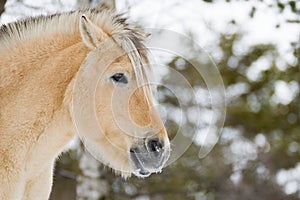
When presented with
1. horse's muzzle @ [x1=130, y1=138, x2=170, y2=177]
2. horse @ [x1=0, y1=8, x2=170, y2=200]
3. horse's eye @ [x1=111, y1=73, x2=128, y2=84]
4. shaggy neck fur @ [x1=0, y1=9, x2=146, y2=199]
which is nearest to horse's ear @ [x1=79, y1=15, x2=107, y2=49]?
horse @ [x1=0, y1=8, x2=170, y2=200]

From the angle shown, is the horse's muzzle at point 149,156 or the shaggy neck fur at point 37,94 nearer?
the horse's muzzle at point 149,156

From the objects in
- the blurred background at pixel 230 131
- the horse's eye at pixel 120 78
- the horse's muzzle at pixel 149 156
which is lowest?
the blurred background at pixel 230 131

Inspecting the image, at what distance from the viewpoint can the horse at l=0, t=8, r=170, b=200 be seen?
4566 mm

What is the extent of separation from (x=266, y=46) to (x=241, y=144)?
1881 mm

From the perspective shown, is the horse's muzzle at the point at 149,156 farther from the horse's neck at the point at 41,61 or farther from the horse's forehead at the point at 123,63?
the horse's neck at the point at 41,61

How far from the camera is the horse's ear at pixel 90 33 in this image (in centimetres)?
452

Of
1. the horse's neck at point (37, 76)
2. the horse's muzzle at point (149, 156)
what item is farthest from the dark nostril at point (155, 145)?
the horse's neck at point (37, 76)

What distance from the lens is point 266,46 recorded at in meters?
11.0

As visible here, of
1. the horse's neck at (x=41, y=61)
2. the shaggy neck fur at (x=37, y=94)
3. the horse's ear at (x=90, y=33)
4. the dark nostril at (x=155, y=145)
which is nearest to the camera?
the dark nostril at (x=155, y=145)

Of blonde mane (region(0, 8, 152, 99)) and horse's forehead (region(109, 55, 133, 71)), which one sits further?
blonde mane (region(0, 8, 152, 99))

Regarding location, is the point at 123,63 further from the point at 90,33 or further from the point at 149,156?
the point at 149,156

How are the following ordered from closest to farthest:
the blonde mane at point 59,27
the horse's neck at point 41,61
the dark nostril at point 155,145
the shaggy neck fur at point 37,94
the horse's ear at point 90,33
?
the dark nostril at point 155,145
the horse's ear at point 90,33
the shaggy neck fur at point 37,94
the horse's neck at point 41,61
the blonde mane at point 59,27

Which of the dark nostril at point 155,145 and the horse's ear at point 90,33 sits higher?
the horse's ear at point 90,33

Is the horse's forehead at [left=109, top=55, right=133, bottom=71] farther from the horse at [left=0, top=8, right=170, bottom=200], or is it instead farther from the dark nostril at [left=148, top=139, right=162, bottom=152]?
the dark nostril at [left=148, top=139, right=162, bottom=152]
